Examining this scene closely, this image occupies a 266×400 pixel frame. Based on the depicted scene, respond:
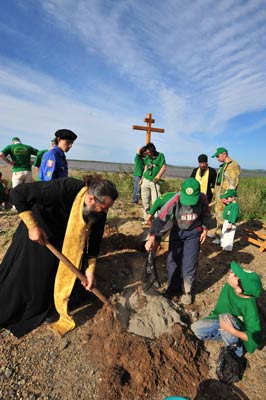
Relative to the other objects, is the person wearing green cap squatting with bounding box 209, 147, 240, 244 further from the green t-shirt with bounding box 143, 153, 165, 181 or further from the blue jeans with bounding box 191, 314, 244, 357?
the blue jeans with bounding box 191, 314, 244, 357

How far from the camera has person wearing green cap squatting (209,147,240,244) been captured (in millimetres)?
5715

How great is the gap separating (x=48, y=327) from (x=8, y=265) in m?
0.87

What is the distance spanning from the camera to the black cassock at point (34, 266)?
2736mm

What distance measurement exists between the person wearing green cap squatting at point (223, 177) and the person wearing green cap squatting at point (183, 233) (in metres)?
2.25

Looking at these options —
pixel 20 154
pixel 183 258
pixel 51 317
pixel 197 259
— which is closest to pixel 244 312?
pixel 197 259

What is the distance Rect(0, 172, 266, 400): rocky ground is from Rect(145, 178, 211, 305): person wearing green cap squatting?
37cm

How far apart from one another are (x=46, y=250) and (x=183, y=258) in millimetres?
1904

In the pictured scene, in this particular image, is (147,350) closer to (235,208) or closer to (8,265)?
(8,265)

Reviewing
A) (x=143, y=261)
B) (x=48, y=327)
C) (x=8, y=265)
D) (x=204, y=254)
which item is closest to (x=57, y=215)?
(x=8, y=265)

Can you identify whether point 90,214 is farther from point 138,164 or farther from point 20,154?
point 20,154

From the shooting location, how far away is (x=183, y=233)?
3.65m

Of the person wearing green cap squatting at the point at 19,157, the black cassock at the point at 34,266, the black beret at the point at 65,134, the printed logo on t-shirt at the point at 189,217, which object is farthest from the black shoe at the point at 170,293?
the person wearing green cap squatting at the point at 19,157

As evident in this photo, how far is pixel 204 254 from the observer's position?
5340mm

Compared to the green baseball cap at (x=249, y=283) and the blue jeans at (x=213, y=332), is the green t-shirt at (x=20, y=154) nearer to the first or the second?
the blue jeans at (x=213, y=332)
